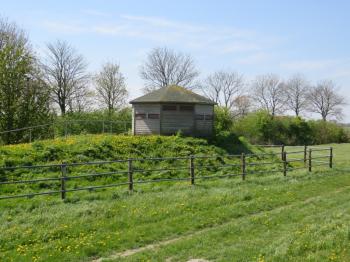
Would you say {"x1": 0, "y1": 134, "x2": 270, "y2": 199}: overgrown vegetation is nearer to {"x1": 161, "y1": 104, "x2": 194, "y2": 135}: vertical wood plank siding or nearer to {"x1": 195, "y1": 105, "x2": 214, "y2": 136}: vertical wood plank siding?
{"x1": 195, "y1": 105, "x2": 214, "y2": 136}: vertical wood plank siding

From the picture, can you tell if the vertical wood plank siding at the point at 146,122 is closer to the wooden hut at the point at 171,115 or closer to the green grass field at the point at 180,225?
the wooden hut at the point at 171,115

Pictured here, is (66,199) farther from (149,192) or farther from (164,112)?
(164,112)

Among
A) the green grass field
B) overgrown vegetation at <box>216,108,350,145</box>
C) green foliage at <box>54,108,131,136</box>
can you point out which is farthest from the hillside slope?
overgrown vegetation at <box>216,108,350,145</box>

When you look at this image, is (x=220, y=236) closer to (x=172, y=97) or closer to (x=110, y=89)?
(x=172, y=97)

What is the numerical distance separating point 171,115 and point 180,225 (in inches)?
690

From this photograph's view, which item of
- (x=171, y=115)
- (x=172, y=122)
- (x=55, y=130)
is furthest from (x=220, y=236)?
(x=55, y=130)

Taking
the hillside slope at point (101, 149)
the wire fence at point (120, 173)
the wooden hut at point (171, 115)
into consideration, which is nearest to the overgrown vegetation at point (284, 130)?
the wooden hut at point (171, 115)

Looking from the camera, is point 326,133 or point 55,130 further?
point 326,133

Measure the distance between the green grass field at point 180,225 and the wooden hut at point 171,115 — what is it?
11990 millimetres

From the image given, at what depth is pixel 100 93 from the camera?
58375 mm

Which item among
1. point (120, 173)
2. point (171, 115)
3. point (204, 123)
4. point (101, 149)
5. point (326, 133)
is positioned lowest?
point (120, 173)

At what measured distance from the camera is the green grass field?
25.7 ft

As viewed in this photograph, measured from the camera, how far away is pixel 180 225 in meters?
10.0

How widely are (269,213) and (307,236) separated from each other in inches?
112
